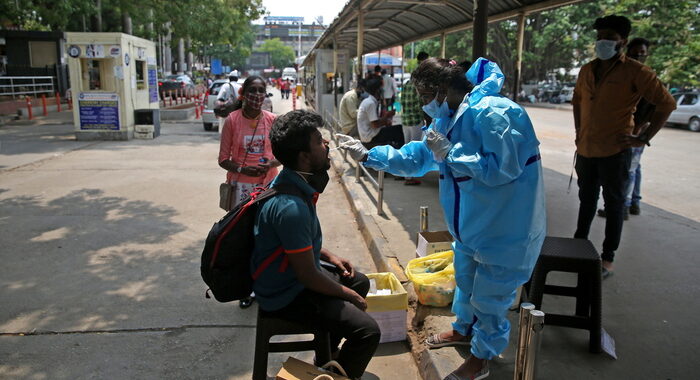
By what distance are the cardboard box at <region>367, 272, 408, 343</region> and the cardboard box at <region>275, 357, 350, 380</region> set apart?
3.18 ft

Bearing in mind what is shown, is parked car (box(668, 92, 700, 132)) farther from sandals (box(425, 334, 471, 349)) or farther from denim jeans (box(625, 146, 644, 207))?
sandals (box(425, 334, 471, 349))

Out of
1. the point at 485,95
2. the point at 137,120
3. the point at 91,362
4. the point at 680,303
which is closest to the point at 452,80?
the point at 485,95

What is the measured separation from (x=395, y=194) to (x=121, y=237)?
355 centimetres

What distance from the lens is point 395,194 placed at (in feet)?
24.2

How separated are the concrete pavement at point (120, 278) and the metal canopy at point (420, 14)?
315 cm

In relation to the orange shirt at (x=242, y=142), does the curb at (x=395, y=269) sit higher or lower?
lower

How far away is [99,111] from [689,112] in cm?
1927

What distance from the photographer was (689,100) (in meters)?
19.4

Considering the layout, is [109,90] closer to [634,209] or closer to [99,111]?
[99,111]

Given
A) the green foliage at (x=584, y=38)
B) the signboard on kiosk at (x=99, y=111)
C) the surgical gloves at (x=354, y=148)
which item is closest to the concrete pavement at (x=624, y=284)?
the surgical gloves at (x=354, y=148)

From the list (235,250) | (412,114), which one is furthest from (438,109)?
(412,114)

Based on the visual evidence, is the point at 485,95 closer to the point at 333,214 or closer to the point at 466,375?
the point at 466,375

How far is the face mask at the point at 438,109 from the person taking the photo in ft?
9.30

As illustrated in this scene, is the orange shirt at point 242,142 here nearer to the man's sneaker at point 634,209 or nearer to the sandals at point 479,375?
the sandals at point 479,375
